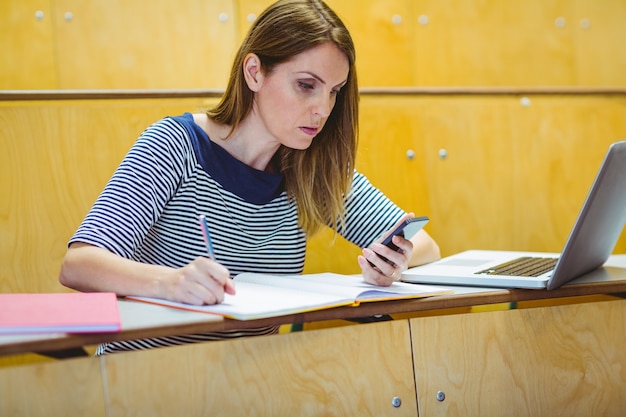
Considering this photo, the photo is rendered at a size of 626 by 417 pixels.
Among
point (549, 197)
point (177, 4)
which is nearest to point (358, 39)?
point (177, 4)

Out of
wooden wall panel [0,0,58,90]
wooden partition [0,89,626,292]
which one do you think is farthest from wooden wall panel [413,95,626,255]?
wooden wall panel [0,0,58,90]

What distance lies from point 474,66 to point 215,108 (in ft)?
3.25

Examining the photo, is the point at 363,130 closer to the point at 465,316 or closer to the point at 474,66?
the point at 474,66

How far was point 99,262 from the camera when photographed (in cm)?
104

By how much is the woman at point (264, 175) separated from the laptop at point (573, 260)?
0.08m

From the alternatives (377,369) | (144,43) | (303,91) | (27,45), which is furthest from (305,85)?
(27,45)

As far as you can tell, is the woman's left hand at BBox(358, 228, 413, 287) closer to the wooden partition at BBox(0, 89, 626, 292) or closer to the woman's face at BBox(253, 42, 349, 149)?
the woman's face at BBox(253, 42, 349, 149)

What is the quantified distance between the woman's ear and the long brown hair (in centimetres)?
1

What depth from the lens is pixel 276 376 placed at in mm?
919

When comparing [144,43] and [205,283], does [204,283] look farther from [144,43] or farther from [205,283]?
[144,43]

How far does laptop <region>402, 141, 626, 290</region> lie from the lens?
1.07 metres

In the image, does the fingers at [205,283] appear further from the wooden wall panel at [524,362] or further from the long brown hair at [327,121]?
the long brown hair at [327,121]

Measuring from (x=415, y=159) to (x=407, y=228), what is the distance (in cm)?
78

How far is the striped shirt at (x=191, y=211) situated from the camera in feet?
3.83
